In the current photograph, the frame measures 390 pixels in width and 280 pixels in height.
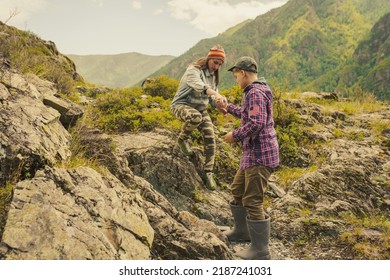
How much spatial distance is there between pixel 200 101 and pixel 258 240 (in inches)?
145

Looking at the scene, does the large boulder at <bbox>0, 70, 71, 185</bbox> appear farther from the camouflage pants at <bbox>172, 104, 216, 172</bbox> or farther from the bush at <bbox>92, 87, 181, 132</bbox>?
the bush at <bbox>92, 87, 181, 132</bbox>

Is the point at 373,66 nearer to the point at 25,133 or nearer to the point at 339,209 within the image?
the point at 339,209

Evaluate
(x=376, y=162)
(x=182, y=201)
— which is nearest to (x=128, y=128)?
(x=182, y=201)

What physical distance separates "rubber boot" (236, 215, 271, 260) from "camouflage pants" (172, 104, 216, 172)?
8.86 ft

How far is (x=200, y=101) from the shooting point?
26.1 ft

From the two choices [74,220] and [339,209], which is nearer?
[74,220]

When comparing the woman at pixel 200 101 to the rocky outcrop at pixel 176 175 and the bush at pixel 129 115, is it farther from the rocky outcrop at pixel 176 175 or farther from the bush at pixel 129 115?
the bush at pixel 129 115

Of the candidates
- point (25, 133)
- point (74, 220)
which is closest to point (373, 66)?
point (25, 133)

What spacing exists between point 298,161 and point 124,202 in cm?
680

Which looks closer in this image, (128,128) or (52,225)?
(52,225)

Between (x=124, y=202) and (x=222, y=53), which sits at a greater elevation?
(x=222, y=53)

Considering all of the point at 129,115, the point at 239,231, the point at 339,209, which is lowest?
the point at 339,209
